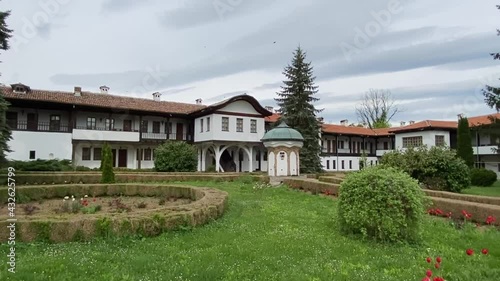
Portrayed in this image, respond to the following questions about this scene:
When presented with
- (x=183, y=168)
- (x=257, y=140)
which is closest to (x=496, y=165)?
(x=257, y=140)

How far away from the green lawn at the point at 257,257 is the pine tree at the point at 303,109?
2228 cm

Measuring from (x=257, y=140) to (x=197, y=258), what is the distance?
88.1ft

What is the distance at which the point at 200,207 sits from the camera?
306 inches

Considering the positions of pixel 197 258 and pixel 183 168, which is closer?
pixel 197 258

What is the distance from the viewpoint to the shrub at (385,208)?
Answer: 6.34 metres

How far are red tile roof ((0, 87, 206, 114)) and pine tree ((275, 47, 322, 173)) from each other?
8902 millimetres

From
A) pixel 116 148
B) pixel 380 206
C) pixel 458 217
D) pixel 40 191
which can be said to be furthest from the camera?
pixel 116 148

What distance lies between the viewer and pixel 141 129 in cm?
3027

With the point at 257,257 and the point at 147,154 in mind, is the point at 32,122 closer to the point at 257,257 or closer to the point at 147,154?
the point at 147,154

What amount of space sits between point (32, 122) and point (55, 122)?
1635mm

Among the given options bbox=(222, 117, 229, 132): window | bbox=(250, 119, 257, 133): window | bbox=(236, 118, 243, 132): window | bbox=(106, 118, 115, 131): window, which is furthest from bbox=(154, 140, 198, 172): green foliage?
bbox=(250, 119, 257, 133): window

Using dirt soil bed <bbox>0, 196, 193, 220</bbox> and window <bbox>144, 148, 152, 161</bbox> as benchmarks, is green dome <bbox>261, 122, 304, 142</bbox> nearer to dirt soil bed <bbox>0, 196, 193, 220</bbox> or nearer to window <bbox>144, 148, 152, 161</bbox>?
dirt soil bed <bbox>0, 196, 193, 220</bbox>

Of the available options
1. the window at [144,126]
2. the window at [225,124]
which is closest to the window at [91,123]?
the window at [144,126]

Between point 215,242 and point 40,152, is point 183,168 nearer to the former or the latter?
point 40,152
